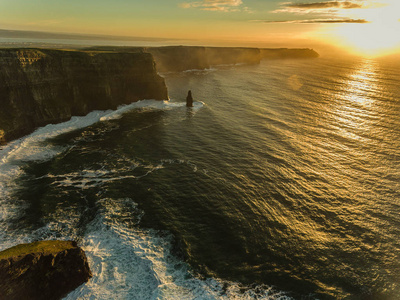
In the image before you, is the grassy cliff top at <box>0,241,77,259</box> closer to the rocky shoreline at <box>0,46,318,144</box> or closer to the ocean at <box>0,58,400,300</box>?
the ocean at <box>0,58,400,300</box>

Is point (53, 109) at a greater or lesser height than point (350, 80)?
lesser

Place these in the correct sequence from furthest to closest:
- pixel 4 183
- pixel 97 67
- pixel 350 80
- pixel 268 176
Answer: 1. pixel 350 80
2. pixel 97 67
3. pixel 268 176
4. pixel 4 183

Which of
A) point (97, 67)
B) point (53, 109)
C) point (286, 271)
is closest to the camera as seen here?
point (286, 271)

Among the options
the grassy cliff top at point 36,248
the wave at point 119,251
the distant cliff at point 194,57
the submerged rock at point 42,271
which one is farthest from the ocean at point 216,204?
the distant cliff at point 194,57

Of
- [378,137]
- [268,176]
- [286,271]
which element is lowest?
[286,271]

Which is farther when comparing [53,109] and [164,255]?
[53,109]

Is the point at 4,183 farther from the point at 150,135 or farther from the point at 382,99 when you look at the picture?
the point at 382,99

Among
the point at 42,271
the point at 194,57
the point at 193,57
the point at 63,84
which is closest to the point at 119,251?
the point at 42,271

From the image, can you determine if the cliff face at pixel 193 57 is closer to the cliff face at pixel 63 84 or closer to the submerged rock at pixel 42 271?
the cliff face at pixel 63 84

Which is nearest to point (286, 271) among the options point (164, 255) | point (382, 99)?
point (164, 255)
